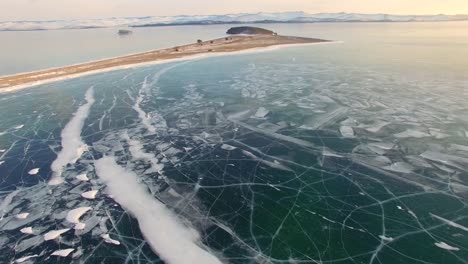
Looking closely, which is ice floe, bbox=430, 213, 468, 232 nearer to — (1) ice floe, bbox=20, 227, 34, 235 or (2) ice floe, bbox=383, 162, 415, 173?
(2) ice floe, bbox=383, 162, 415, 173

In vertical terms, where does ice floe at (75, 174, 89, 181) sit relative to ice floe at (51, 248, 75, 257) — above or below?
below

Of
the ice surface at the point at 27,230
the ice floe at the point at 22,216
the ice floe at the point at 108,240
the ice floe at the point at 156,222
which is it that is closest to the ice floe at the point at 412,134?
the ice floe at the point at 156,222

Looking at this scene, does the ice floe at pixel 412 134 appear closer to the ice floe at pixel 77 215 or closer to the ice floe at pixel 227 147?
the ice floe at pixel 227 147

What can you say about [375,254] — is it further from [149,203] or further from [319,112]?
[319,112]

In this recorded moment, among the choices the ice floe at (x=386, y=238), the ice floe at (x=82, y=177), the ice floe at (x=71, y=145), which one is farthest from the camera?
the ice floe at (x=71, y=145)

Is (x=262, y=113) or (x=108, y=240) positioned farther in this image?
(x=262, y=113)

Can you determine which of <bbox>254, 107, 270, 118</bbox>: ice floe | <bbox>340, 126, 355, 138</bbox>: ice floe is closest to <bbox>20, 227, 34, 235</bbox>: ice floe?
<bbox>254, 107, 270, 118</bbox>: ice floe

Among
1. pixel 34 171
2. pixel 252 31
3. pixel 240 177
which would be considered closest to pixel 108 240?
pixel 240 177

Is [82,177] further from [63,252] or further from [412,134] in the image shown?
[412,134]

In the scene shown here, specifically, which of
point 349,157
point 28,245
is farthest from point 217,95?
point 28,245
